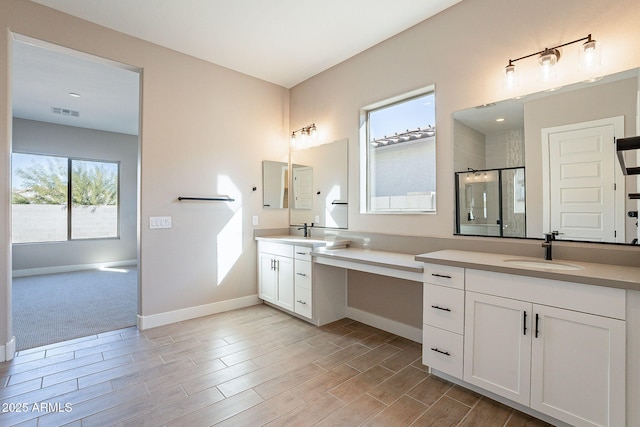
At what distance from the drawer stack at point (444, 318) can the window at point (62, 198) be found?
22.9ft

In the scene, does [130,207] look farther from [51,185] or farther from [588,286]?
[588,286]

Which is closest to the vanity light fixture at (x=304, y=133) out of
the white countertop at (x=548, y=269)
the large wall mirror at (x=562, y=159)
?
the large wall mirror at (x=562, y=159)

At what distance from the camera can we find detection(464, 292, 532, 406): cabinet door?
1.71m

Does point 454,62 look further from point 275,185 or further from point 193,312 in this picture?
point 193,312

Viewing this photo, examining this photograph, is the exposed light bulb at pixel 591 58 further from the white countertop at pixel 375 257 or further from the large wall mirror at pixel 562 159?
the white countertop at pixel 375 257

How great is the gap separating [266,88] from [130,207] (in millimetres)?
4723

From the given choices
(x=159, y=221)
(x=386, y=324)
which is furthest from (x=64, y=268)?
(x=386, y=324)

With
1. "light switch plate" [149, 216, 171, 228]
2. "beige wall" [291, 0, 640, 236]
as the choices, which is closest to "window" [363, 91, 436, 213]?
"beige wall" [291, 0, 640, 236]

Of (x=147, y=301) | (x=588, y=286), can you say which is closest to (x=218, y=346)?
(x=147, y=301)

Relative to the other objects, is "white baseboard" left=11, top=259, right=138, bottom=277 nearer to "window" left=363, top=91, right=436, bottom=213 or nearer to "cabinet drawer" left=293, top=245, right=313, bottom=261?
"cabinet drawer" left=293, top=245, right=313, bottom=261

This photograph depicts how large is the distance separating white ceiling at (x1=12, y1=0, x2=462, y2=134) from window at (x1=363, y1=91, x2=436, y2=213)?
74cm

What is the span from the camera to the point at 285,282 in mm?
3457

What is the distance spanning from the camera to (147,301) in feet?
10.3

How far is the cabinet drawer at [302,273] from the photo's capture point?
10.3ft
